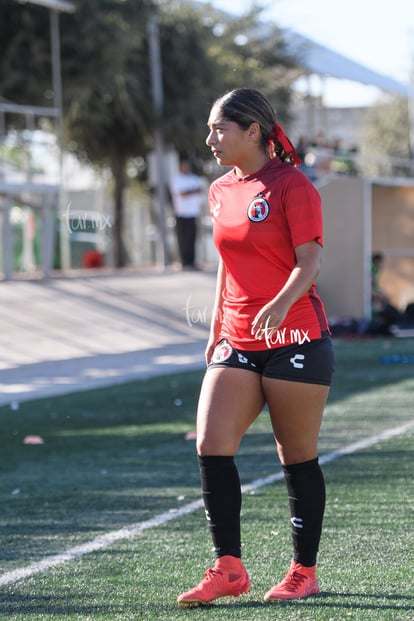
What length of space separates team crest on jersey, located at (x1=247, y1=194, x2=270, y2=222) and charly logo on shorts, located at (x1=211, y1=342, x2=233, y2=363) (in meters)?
0.52

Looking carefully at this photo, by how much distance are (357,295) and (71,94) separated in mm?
6844

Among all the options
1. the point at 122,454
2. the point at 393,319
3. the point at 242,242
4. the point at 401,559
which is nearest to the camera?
the point at 242,242

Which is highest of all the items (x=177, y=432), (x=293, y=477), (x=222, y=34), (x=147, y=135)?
(x=222, y=34)

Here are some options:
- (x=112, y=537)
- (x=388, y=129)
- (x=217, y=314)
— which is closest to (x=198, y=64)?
(x=112, y=537)

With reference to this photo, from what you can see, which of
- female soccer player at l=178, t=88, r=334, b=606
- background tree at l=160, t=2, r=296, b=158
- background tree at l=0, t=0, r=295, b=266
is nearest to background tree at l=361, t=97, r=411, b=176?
background tree at l=0, t=0, r=295, b=266

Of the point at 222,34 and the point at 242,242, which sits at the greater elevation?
the point at 222,34

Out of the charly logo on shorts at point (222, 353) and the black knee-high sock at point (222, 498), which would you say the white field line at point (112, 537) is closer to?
the black knee-high sock at point (222, 498)

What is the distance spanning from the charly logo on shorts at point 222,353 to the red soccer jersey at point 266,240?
0.04 m

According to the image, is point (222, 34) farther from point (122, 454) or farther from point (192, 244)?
point (122, 454)

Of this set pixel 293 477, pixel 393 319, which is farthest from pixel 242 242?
pixel 393 319

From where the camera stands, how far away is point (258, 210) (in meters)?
4.43

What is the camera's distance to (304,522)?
4645 mm

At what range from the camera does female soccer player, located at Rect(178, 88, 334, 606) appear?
4.42 metres

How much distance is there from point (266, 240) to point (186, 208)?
671 inches
